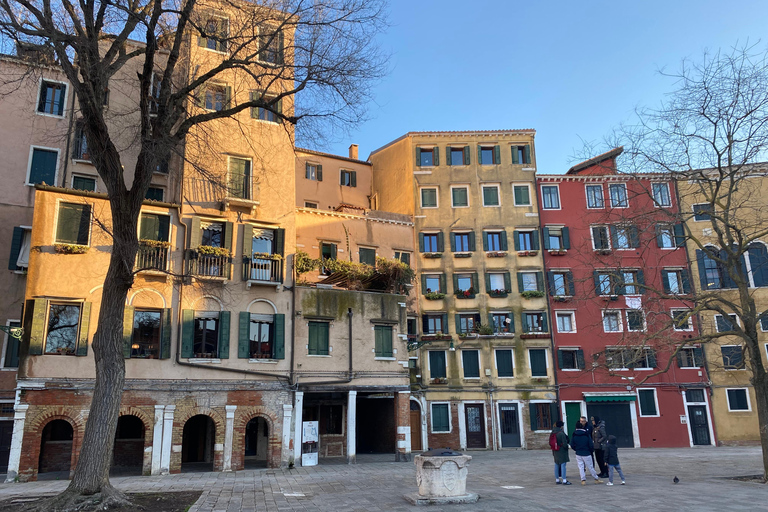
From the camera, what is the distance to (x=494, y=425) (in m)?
35.7

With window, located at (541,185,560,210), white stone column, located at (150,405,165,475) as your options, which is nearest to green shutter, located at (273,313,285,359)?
white stone column, located at (150,405,165,475)

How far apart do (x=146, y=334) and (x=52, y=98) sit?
13.6 m

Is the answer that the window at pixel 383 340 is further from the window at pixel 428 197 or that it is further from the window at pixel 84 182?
the window at pixel 84 182

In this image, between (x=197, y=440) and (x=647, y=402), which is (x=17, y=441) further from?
(x=647, y=402)

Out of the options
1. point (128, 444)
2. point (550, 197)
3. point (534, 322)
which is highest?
point (550, 197)

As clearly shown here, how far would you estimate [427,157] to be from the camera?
133 ft

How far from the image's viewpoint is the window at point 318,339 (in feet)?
85.8

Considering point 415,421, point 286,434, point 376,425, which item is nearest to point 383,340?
point 286,434

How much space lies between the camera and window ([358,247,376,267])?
34.2m

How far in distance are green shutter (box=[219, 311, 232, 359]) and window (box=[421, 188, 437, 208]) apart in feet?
59.7

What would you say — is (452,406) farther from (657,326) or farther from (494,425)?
(657,326)

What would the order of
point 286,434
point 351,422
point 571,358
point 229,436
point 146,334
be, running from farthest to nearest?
1. point 571,358
2. point 351,422
3. point 286,434
4. point 229,436
5. point 146,334

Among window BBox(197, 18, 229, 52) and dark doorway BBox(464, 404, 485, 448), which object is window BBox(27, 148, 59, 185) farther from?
dark doorway BBox(464, 404, 485, 448)

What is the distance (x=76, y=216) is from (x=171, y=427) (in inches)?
352
